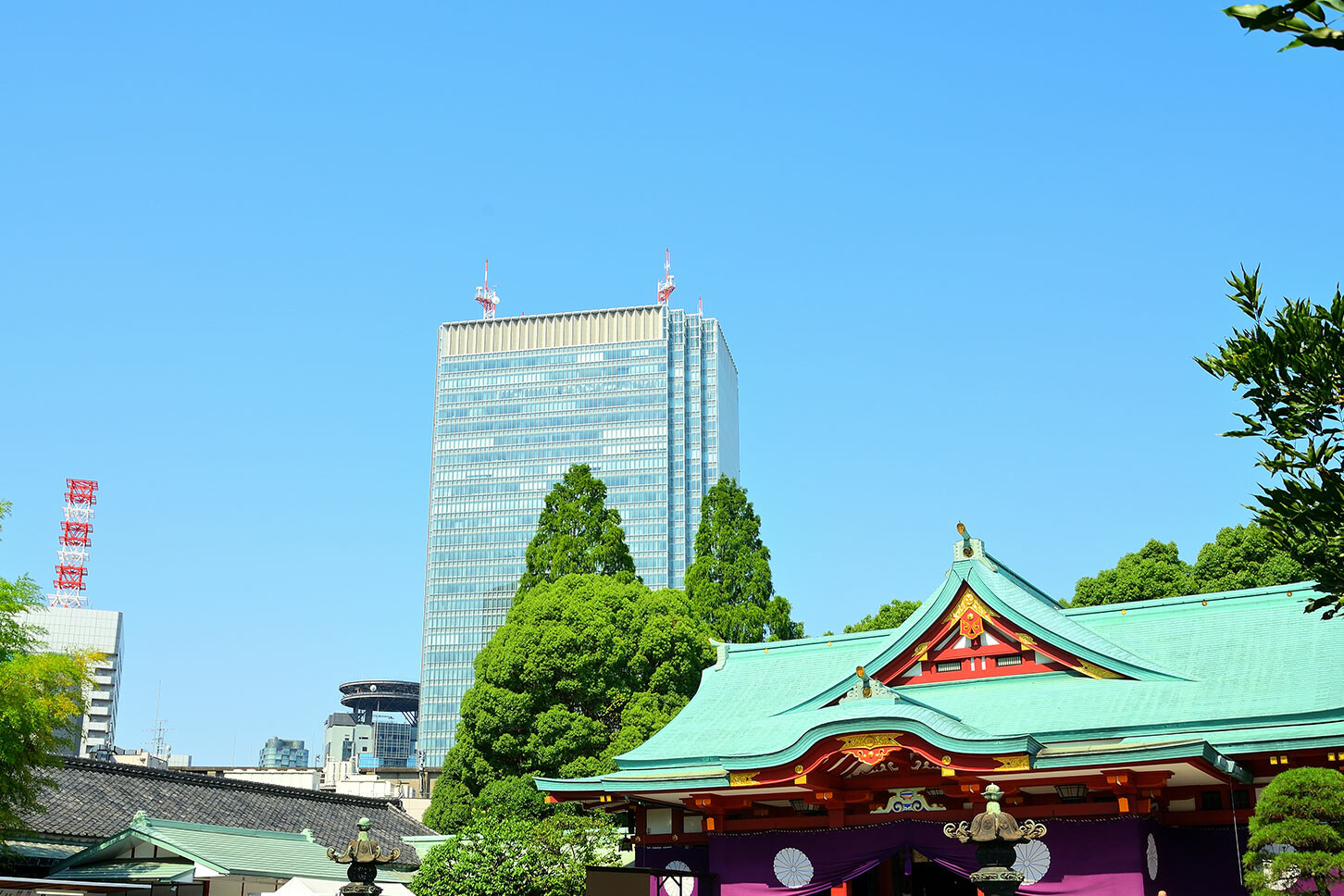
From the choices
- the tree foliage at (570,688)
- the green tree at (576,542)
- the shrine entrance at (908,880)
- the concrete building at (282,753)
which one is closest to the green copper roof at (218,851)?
the tree foliage at (570,688)

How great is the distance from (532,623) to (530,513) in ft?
325

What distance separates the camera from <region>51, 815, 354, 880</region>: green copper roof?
27.3 metres

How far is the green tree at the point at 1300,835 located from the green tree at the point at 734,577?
28647 mm

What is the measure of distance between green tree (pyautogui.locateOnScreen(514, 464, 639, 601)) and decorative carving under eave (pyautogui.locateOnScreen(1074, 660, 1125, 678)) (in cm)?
2144

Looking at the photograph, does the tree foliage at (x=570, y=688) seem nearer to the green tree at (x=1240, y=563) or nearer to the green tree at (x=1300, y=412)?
the green tree at (x=1240, y=563)

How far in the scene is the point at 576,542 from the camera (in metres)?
43.6

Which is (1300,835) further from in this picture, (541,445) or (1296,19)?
(541,445)

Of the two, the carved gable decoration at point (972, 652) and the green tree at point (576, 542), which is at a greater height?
the green tree at point (576, 542)

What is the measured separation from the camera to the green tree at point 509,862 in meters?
24.0

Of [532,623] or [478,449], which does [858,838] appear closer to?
[532,623]

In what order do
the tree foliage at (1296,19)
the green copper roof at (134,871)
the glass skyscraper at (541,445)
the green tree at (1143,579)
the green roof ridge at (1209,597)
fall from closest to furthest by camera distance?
the tree foliage at (1296,19) → the green roof ridge at (1209,597) → the green copper roof at (134,871) → the green tree at (1143,579) → the glass skyscraper at (541,445)

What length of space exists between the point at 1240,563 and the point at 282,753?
16510cm

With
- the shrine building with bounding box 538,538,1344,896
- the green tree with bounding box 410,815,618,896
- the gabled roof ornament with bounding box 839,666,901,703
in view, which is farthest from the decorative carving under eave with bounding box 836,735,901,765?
the green tree with bounding box 410,815,618,896

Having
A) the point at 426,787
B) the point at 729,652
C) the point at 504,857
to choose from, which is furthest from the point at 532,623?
the point at 426,787
